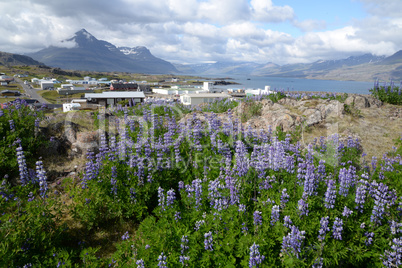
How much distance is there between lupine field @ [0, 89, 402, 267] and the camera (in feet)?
15.1

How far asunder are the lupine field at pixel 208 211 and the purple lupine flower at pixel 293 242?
2cm

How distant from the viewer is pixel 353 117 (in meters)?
12.2

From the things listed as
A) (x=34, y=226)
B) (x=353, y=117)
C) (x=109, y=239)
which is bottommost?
(x=109, y=239)

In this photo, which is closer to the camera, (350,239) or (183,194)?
(350,239)

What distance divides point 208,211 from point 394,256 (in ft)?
12.3

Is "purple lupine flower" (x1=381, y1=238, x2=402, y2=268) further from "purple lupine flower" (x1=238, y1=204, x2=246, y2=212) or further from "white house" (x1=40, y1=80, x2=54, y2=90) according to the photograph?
"white house" (x1=40, y1=80, x2=54, y2=90)

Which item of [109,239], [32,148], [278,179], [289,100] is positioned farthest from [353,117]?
[32,148]

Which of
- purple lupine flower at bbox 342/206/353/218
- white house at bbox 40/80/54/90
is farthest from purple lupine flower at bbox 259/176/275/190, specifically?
white house at bbox 40/80/54/90

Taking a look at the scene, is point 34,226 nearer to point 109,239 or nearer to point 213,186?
point 109,239

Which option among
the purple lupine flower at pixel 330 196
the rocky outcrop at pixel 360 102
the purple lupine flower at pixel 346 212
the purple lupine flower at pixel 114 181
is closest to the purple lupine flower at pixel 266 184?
the purple lupine flower at pixel 330 196

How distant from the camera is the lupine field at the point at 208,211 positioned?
181 inches

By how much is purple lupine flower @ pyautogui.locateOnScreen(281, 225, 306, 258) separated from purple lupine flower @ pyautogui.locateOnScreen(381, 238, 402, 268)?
168cm

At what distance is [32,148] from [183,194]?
6197 mm

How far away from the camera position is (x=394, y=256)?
4559 mm
